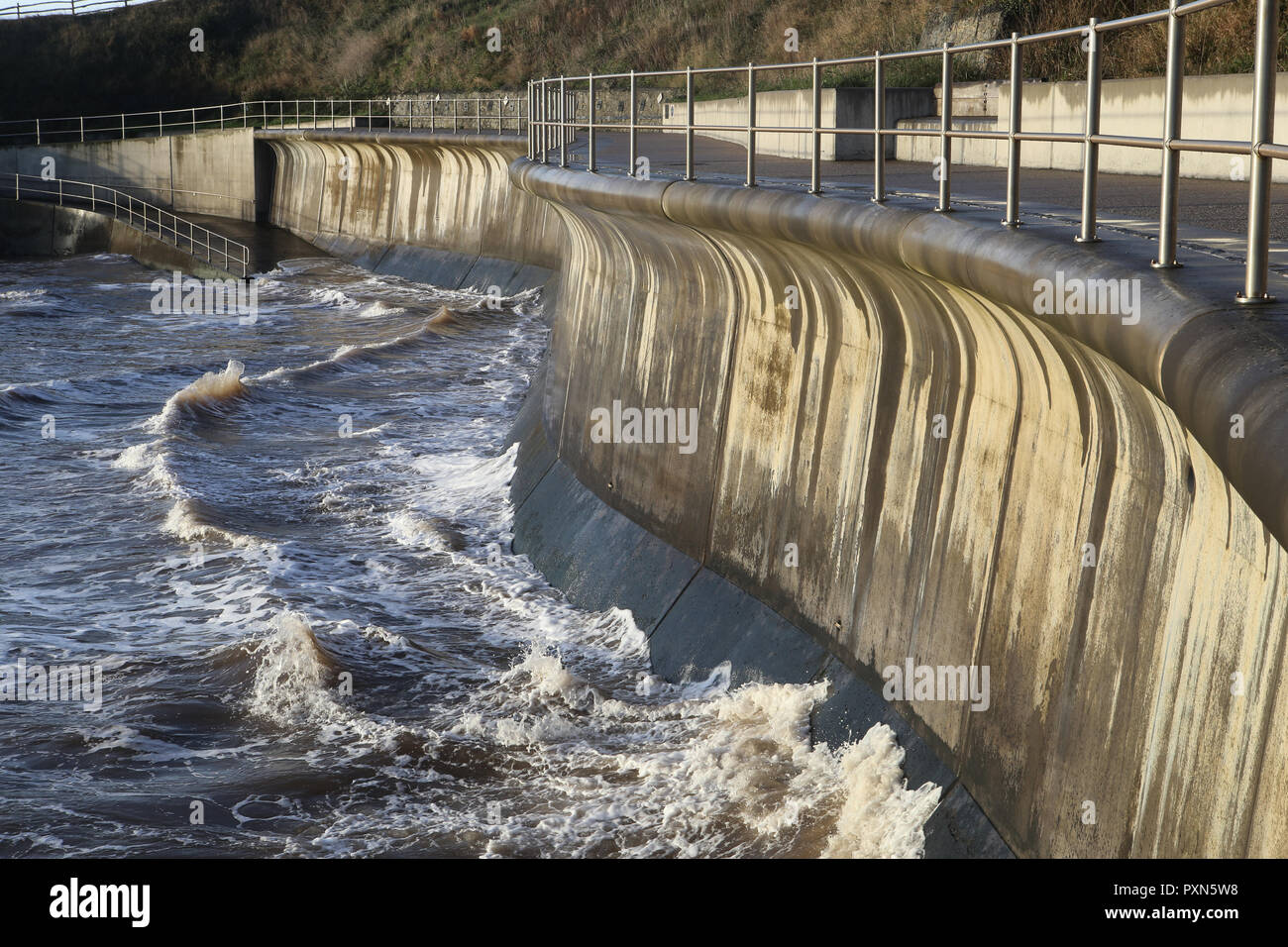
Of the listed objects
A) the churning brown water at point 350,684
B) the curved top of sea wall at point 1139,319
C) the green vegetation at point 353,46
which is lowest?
the churning brown water at point 350,684

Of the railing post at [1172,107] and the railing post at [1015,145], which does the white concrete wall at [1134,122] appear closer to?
the railing post at [1015,145]

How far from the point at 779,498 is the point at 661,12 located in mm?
40060

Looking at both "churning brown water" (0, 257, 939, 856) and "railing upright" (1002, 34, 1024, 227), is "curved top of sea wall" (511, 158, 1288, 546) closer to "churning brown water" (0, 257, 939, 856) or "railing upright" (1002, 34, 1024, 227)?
"railing upright" (1002, 34, 1024, 227)

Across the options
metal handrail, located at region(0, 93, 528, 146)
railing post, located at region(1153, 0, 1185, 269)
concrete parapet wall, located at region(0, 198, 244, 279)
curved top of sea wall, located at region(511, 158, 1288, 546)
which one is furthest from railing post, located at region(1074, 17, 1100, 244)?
concrete parapet wall, located at region(0, 198, 244, 279)

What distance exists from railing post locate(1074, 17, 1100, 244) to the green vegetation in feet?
99.8

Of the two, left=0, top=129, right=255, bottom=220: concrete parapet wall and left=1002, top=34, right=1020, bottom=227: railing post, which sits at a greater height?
left=0, top=129, right=255, bottom=220: concrete parapet wall

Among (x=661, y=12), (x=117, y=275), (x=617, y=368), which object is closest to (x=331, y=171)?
(x=117, y=275)

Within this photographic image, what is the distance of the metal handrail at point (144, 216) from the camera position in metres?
37.7

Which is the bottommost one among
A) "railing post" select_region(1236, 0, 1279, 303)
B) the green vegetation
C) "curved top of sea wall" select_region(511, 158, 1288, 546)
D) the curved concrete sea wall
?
the curved concrete sea wall

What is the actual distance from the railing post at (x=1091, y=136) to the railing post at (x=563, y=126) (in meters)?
9.02

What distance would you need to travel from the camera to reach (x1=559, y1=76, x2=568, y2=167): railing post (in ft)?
45.6

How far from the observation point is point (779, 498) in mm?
8852

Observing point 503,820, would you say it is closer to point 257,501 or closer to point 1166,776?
point 1166,776

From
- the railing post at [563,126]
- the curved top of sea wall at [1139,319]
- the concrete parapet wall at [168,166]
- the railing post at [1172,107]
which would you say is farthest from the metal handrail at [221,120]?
the railing post at [1172,107]
